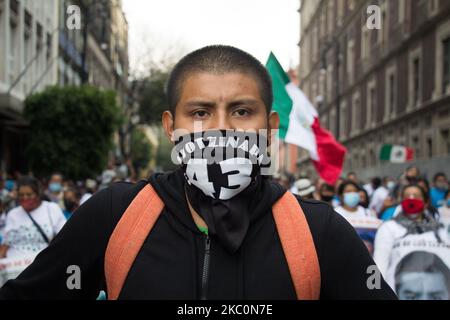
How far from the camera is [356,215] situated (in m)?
8.29

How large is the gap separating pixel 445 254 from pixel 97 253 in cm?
465

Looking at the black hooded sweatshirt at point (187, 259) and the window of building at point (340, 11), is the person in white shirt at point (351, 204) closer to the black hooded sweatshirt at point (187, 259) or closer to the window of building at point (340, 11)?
the black hooded sweatshirt at point (187, 259)

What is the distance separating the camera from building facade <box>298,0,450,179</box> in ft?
80.0

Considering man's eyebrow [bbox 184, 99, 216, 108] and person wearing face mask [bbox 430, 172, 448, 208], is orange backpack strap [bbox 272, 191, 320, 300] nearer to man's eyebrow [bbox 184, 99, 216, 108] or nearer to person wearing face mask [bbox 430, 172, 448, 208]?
man's eyebrow [bbox 184, 99, 216, 108]

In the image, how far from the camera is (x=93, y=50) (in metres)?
44.3

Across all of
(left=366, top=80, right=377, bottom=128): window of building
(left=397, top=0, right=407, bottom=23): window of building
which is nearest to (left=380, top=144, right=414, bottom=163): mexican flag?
(left=397, top=0, right=407, bottom=23): window of building

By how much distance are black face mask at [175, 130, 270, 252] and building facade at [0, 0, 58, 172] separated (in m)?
19.3

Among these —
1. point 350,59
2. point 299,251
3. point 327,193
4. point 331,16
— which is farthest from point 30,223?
point 331,16

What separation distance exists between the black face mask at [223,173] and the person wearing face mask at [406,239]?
4.22 metres

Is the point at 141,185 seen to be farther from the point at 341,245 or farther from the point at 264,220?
the point at 341,245

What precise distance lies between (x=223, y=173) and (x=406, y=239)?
468 centimetres

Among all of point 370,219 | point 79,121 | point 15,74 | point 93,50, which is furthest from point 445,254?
point 93,50

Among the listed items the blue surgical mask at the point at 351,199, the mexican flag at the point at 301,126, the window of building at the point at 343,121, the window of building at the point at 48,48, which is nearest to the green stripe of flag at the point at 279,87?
the mexican flag at the point at 301,126

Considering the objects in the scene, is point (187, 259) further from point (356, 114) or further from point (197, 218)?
point (356, 114)
